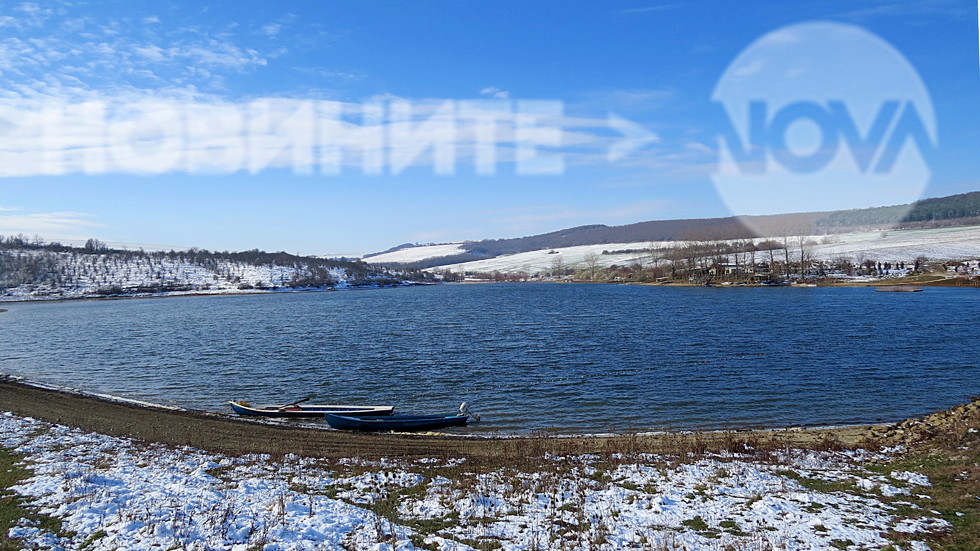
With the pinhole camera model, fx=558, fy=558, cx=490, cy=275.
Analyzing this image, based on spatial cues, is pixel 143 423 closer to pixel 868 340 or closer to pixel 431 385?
pixel 431 385

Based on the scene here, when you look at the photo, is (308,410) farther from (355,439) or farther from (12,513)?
(12,513)

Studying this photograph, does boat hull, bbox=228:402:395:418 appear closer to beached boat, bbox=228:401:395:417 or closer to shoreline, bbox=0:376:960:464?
beached boat, bbox=228:401:395:417

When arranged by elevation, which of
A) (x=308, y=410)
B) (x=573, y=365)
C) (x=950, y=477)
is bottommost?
(x=573, y=365)

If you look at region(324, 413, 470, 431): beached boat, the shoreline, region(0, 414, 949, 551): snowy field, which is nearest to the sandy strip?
the shoreline

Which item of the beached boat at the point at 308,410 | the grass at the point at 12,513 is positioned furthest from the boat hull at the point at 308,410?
the grass at the point at 12,513

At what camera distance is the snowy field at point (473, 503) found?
35.5 feet

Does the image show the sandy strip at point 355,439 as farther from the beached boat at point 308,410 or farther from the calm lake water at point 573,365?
the calm lake water at point 573,365

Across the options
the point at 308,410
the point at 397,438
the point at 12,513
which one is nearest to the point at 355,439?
the point at 397,438

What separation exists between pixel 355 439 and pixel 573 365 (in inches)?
814

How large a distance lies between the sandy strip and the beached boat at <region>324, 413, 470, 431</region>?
794mm

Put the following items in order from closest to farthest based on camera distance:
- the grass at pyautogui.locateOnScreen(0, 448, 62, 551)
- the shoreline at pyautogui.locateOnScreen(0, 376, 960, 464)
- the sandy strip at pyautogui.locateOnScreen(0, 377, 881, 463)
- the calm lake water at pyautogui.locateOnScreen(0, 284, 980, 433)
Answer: the grass at pyautogui.locateOnScreen(0, 448, 62, 551) < the shoreline at pyautogui.locateOnScreen(0, 376, 960, 464) < the sandy strip at pyautogui.locateOnScreen(0, 377, 881, 463) < the calm lake water at pyautogui.locateOnScreen(0, 284, 980, 433)

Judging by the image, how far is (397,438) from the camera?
22984 millimetres

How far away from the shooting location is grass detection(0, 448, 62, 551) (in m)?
10.3

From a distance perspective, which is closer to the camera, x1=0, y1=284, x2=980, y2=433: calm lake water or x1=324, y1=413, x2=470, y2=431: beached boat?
x1=324, y1=413, x2=470, y2=431: beached boat
